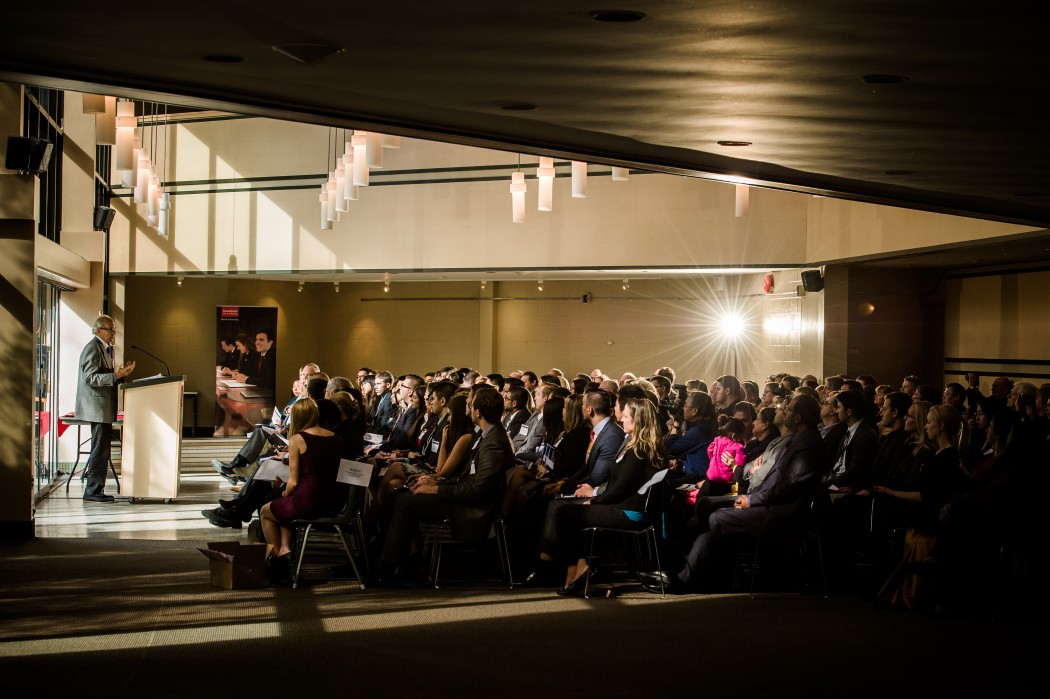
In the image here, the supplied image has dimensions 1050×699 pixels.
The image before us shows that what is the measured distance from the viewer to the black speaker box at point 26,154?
797 centimetres

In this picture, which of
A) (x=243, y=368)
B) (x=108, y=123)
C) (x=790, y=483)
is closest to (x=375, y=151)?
(x=108, y=123)

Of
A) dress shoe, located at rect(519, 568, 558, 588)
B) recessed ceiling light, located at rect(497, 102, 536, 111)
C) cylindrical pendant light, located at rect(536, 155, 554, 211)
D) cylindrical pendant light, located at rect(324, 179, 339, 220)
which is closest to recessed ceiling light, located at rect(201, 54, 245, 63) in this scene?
recessed ceiling light, located at rect(497, 102, 536, 111)

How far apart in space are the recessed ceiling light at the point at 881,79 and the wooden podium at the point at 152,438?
7.06 meters

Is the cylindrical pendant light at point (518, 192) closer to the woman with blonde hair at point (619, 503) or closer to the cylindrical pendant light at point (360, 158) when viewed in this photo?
the cylindrical pendant light at point (360, 158)

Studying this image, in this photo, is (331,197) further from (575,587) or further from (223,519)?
(575,587)

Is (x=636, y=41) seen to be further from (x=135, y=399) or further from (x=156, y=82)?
(x=135, y=399)

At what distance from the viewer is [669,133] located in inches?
247

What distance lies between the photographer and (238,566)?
6.52 meters

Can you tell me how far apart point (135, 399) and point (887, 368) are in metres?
9.23

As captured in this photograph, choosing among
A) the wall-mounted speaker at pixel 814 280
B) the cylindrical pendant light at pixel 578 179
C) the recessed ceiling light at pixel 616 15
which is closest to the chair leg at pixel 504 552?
the recessed ceiling light at pixel 616 15

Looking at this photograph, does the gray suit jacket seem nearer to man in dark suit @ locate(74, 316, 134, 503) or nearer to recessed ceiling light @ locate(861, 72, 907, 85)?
man in dark suit @ locate(74, 316, 134, 503)

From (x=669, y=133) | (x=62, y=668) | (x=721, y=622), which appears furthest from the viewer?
(x=669, y=133)

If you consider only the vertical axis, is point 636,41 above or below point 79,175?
below

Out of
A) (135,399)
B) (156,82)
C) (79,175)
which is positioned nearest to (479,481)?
(156,82)
